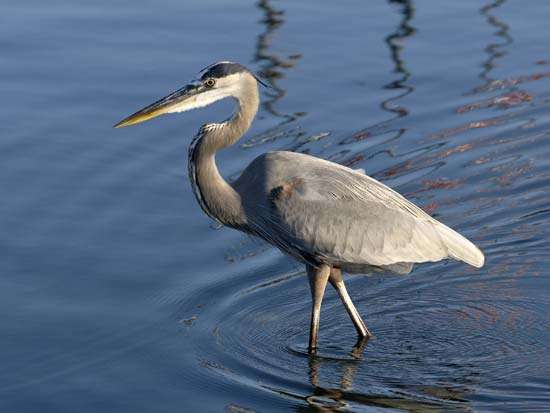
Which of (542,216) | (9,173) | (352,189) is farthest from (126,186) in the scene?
(542,216)

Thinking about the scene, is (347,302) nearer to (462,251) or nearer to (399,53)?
(462,251)

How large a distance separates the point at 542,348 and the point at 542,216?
191cm

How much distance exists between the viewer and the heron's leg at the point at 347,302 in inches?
322

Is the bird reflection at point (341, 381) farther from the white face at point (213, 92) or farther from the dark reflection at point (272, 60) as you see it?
the dark reflection at point (272, 60)

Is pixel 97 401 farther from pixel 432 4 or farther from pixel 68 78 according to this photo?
pixel 432 4

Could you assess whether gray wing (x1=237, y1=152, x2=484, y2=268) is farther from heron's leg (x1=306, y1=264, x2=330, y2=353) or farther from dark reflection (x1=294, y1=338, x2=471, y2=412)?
dark reflection (x1=294, y1=338, x2=471, y2=412)

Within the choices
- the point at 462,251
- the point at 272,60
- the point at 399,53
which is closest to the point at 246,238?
the point at 462,251

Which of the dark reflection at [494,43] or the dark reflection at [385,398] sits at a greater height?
the dark reflection at [494,43]

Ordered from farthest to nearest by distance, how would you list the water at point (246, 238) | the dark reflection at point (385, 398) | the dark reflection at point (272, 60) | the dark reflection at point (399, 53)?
the dark reflection at point (272, 60) < the dark reflection at point (399, 53) < the water at point (246, 238) < the dark reflection at point (385, 398)

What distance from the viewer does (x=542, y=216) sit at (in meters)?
9.62

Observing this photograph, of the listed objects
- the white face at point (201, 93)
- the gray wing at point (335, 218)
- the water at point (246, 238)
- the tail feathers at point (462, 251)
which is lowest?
the water at point (246, 238)

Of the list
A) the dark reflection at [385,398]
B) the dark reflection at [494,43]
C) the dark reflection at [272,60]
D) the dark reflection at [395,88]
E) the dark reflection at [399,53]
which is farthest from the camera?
the dark reflection at [494,43]

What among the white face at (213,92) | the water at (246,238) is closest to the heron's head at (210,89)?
the white face at (213,92)

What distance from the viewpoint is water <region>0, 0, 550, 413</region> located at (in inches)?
302
